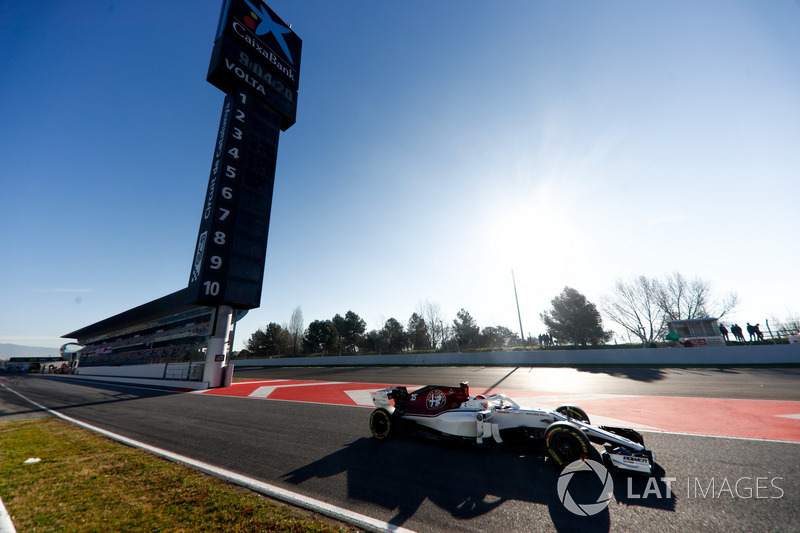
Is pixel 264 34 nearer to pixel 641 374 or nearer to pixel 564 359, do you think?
pixel 641 374

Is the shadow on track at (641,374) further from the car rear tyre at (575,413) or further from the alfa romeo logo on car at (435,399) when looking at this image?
the alfa romeo logo on car at (435,399)

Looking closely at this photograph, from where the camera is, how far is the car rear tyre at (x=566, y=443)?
432 cm

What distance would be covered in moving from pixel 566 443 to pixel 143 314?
4874cm

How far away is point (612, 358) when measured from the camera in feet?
84.2

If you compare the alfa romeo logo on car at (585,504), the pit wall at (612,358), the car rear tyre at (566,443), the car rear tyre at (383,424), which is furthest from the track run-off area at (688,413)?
the pit wall at (612,358)

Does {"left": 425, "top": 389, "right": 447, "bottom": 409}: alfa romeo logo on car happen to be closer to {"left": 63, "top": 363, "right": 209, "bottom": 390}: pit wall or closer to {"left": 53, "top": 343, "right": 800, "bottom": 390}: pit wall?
{"left": 53, "top": 343, "right": 800, "bottom": 390}: pit wall

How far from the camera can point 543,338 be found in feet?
149

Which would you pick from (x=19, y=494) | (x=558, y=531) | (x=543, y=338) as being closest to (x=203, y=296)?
(x=19, y=494)

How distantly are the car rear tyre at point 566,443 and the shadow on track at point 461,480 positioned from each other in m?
0.21

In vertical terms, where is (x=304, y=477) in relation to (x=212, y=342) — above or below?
below

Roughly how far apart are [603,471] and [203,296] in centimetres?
1882

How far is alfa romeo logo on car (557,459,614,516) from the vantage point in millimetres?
3418

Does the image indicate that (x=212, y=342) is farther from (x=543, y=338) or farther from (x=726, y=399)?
(x=543, y=338)

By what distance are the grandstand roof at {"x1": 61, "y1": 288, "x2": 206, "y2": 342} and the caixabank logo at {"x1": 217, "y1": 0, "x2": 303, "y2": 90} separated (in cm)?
2104
